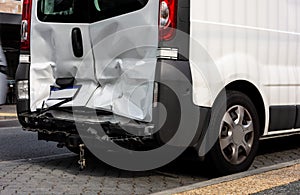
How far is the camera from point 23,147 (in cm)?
823

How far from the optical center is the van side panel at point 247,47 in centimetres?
514

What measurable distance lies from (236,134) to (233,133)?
0.19 feet

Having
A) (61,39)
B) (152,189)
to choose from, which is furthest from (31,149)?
(152,189)

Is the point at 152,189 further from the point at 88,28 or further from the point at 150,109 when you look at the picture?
the point at 88,28

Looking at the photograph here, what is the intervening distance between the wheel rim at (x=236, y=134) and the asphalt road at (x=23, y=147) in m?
3.01

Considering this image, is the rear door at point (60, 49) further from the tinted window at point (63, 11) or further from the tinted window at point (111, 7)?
the tinted window at point (111, 7)

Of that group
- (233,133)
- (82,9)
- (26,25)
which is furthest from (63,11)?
(233,133)

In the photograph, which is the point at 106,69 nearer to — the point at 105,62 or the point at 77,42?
the point at 105,62

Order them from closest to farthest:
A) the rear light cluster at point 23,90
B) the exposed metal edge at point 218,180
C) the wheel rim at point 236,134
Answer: the exposed metal edge at point 218,180
the wheel rim at point 236,134
the rear light cluster at point 23,90

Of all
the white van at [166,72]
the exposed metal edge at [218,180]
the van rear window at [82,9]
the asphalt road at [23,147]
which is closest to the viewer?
the exposed metal edge at [218,180]

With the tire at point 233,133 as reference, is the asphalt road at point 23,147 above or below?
below

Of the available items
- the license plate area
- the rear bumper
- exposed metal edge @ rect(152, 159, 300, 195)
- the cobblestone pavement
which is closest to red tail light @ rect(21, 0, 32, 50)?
the license plate area

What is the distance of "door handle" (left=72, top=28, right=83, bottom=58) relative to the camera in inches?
228

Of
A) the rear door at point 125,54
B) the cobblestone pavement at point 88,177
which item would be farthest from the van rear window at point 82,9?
the cobblestone pavement at point 88,177
